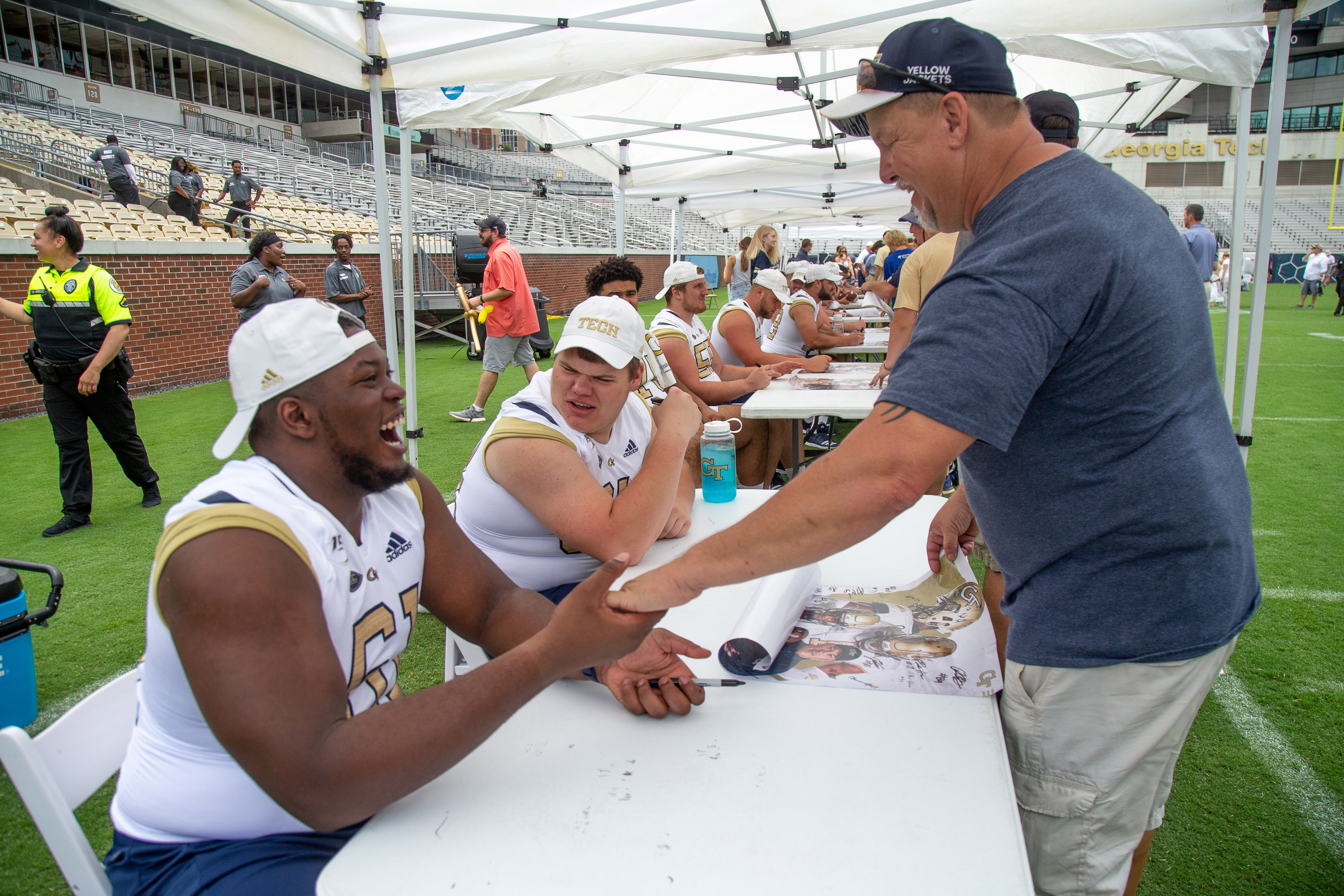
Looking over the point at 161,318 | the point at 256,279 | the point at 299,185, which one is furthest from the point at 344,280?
the point at 299,185

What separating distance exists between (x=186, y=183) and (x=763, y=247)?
11119mm

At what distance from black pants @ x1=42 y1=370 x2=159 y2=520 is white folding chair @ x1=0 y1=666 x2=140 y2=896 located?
4.50 metres

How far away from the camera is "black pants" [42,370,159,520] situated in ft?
17.1

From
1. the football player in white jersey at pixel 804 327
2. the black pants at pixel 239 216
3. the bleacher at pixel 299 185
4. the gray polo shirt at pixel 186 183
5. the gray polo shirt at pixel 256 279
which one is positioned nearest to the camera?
the gray polo shirt at pixel 256 279

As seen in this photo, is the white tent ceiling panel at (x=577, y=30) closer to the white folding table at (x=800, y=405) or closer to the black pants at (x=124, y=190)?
the white folding table at (x=800, y=405)

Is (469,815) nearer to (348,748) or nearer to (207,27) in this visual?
(348,748)

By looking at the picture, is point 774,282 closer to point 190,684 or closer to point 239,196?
point 190,684

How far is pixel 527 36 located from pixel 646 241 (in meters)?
28.8

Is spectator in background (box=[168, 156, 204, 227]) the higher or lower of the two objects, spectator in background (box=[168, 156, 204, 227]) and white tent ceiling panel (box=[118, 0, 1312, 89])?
the higher

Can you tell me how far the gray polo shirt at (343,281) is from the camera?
33.4 feet

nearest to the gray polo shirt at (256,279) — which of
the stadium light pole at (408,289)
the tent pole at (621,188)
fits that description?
the stadium light pole at (408,289)

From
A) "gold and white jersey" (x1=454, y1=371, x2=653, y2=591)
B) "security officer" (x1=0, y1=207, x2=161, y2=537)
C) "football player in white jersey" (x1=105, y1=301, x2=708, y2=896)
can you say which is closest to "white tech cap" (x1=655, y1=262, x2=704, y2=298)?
"gold and white jersey" (x1=454, y1=371, x2=653, y2=591)

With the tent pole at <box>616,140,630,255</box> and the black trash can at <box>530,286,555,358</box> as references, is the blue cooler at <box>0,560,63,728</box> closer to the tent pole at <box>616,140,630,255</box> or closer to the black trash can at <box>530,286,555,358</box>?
the tent pole at <box>616,140,630,255</box>

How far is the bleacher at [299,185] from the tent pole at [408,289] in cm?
590
